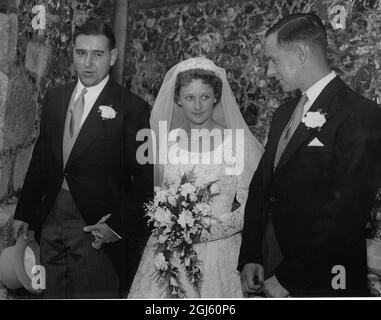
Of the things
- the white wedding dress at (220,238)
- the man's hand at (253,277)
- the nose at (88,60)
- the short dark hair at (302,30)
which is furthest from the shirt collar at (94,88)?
the man's hand at (253,277)

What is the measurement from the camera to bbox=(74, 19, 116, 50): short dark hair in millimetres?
3582

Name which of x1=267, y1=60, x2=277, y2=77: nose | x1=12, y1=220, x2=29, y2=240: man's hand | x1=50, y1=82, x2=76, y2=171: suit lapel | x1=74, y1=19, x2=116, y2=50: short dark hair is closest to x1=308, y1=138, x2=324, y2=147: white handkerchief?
x1=267, y1=60, x2=277, y2=77: nose

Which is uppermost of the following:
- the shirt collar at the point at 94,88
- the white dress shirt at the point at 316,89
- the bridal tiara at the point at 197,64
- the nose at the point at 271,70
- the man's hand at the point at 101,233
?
the bridal tiara at the point at 197,64

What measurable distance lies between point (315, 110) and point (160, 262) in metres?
1.03

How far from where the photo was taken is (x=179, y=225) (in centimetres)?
334

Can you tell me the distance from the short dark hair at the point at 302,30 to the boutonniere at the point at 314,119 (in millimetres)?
301

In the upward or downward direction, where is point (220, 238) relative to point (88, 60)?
downward

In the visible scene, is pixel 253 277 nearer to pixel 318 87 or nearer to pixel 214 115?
pixel 214 115

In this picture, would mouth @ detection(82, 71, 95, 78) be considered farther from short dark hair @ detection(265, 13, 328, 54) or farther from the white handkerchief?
the white handkerchief

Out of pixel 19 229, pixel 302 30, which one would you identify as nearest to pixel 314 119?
pixel 302 30

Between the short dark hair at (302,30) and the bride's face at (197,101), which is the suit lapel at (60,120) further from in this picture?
the short dark hair at (302,30)

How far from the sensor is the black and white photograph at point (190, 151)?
331cm
